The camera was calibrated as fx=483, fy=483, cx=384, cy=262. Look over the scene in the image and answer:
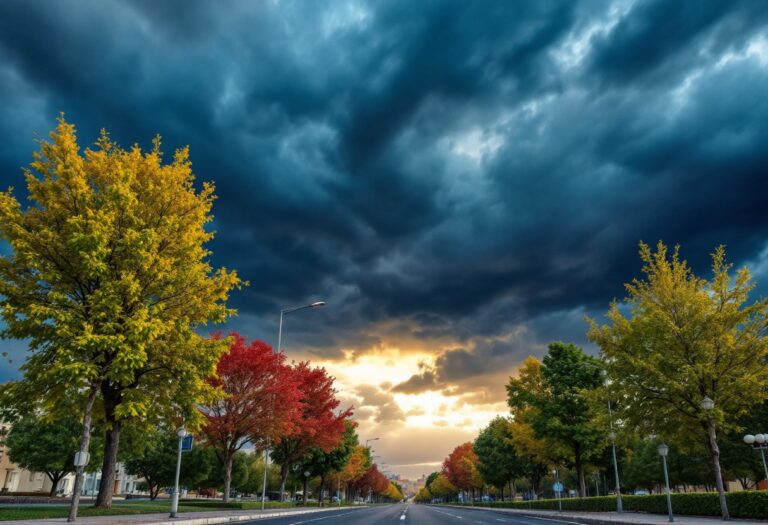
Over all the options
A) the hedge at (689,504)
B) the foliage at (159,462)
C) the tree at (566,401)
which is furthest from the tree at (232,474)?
the hedge at (689,504)

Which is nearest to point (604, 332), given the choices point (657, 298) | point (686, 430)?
point (657, 298)

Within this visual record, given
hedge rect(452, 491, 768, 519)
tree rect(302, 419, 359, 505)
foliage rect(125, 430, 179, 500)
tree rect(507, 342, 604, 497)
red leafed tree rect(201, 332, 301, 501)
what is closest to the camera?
hedge rect(452, 491, 768, 519)

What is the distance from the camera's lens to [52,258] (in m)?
18.8

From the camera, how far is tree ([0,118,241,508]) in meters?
17.9

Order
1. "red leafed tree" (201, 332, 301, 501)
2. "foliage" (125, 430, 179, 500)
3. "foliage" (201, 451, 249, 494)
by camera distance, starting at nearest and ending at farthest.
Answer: "red leafed tree" (201, 332, 301, 501), "foliage" (125, 430, 179, 500), "foliage" (201, 451, 249, 494)

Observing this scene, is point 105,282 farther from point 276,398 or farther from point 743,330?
point 743,330

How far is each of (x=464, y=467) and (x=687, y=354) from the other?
83.9 meters

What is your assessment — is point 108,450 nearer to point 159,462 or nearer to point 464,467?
point 159,462

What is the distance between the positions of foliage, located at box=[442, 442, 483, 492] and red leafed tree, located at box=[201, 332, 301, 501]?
6336cm

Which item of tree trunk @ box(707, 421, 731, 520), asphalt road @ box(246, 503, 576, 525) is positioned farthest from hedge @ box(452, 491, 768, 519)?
asphalt road @ box(246, 503, 576, 525)

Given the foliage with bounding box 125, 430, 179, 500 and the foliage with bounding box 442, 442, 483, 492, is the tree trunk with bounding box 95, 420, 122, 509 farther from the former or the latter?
the foliage with bounding box 442, 442, 483, 492

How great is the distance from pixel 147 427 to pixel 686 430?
27.9 metres

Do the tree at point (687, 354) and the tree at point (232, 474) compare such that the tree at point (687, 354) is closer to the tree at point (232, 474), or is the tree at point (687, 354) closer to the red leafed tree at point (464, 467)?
the tree at point (232, 474)

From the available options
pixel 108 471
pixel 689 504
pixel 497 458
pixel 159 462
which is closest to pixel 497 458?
pixel 497 458
